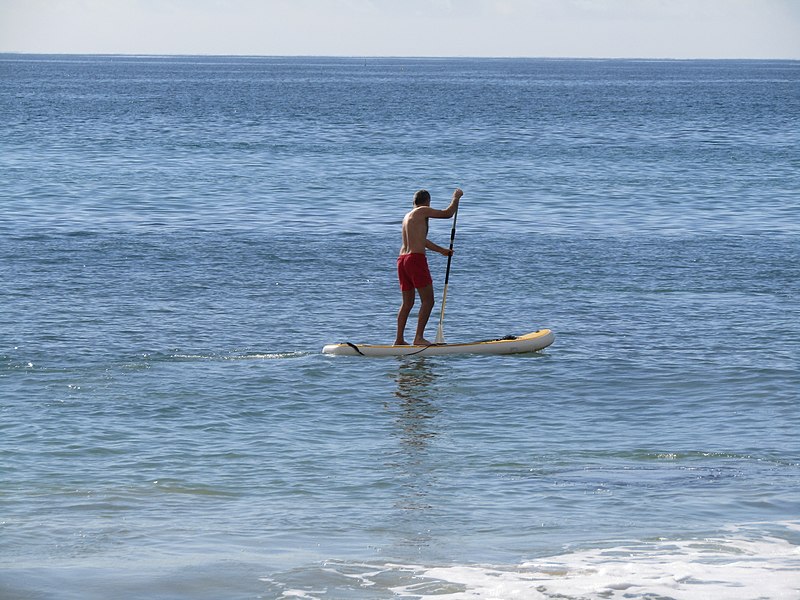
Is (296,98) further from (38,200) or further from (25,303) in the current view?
(25,303)

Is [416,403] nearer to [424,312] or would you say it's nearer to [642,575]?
[424,312]

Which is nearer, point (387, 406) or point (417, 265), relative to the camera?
point (387, 406)

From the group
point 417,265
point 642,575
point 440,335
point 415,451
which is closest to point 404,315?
point 440,335

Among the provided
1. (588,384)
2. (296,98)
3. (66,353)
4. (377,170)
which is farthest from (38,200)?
Answer: (296,98)

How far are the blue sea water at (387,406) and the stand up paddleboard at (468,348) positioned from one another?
0.42 feet

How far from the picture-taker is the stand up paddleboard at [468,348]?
47.9 ft

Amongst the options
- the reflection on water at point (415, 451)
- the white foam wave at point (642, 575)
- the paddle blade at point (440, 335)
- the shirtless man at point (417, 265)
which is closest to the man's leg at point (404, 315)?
the shirtless man at point (417, 265)

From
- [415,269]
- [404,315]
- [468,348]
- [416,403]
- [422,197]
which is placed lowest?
[416,403]

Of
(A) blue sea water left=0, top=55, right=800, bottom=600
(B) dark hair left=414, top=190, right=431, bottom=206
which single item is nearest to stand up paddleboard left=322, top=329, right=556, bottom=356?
(A) blue sea water left=0, top=55, right=800, bottom=600

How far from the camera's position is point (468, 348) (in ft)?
48.5

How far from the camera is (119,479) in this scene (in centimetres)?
1001

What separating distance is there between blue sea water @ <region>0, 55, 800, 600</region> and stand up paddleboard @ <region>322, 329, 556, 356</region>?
128mm

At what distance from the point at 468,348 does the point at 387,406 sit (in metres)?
2.39

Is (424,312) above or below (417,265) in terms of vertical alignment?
below
